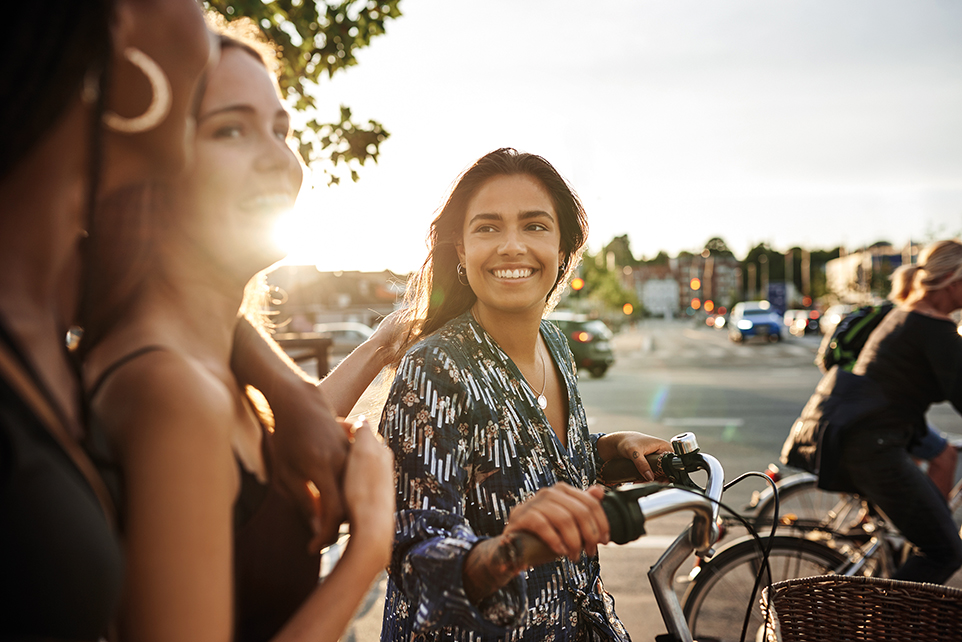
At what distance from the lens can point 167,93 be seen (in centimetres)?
66

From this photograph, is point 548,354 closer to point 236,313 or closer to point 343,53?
point 236,313

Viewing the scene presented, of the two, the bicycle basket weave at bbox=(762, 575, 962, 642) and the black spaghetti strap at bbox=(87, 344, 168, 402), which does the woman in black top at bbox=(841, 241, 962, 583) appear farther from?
the black spaghetti strap at bbox=(87, 344, 168, 402)

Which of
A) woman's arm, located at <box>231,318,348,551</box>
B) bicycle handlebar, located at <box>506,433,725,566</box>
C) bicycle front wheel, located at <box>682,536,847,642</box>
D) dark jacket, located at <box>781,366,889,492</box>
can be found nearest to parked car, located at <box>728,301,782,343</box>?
dark jacket, located at <box>781,366,889,492</box>

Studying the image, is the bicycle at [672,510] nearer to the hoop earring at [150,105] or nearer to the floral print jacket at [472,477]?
the floral print jacket at [472,477]

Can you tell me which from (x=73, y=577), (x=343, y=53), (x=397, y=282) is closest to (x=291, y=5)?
(x=343, y=53)

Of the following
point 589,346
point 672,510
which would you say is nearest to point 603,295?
point 589,346

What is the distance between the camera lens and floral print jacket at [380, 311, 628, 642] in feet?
4.20

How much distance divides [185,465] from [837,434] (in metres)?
3.19

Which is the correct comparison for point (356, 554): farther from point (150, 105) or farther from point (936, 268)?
point (936, 268)

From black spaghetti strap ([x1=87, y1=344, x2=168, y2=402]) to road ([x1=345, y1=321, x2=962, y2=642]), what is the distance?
3271 mm

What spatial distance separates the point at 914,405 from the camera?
123 inches

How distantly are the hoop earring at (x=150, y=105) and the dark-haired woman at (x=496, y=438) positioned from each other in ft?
2.55

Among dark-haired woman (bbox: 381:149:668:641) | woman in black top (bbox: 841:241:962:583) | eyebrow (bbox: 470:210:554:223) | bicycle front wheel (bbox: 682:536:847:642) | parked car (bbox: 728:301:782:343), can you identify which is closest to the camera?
dark-haired woman (bbox: 381:149:668:641)

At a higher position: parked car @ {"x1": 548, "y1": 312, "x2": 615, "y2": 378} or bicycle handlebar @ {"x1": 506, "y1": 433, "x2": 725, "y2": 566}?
bicycle handlebar @ {"x1": 506, "y1": 433, "x2": 725, "y2": 566}
